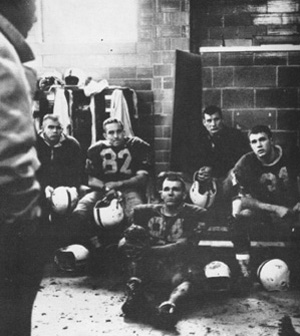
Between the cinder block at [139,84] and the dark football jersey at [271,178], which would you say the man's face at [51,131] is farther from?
the dark football jersey at [271,178]

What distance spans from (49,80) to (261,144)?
4.95 feet

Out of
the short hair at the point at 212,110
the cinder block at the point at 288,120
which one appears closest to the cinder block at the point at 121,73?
the short hair at the point at 212,110

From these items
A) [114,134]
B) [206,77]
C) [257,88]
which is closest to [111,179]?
[114,134]

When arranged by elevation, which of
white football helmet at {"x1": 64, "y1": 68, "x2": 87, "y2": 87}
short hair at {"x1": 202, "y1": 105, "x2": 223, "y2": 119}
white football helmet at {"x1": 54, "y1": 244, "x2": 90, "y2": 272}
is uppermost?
white football helmet at {"x1": 64, "y1": 68, "x2": 87, "y2": 87}

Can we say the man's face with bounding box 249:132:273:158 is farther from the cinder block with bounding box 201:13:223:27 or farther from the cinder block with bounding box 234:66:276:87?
the cinder block with bounding box 201:13:223:27

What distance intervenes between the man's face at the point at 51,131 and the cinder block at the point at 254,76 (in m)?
1.26

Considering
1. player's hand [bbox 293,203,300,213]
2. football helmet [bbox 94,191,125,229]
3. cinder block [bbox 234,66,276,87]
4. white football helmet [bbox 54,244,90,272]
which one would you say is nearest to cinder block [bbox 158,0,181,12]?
cinder block [bbox 234,66,276,87]

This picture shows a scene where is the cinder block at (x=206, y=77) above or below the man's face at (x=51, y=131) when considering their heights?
above

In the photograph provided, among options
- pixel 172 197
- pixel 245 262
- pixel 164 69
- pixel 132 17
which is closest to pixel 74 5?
pixel 132 17

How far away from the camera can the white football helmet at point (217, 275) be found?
3.08m

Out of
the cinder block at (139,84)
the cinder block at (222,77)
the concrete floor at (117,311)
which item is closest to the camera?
the concrete floor at (117,311)

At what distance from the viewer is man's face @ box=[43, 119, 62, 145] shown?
3.13 meters

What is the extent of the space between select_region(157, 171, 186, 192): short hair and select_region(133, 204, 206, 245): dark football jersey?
0.15m

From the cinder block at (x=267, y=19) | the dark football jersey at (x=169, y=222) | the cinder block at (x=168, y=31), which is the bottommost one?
the dark football jersey at (x=169, y=222)
